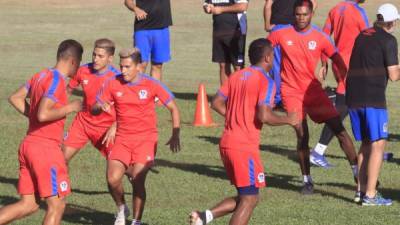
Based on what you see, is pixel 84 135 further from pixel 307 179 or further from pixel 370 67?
pixel 370 67

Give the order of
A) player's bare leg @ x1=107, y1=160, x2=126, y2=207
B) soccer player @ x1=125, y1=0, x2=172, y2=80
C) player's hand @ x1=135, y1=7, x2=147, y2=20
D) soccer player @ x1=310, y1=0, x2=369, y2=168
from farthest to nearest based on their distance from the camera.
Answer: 1. soccer player @ x1=125, y1=0, x2=172, y2=80
2. player's hand @ x1=135, y1=7, x2=147, y2=20
3. soccer player @ x1=310, y1=0, x2=369, y2=168
4. player's bare leg @ x1=107, y1=160, x2=126, y2=207

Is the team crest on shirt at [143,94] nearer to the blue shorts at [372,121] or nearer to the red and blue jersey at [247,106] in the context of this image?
the red and blue jersey at [247,106]

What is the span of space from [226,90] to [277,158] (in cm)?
496

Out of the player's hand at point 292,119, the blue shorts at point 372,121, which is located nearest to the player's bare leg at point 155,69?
the blue shorts at point 372,121

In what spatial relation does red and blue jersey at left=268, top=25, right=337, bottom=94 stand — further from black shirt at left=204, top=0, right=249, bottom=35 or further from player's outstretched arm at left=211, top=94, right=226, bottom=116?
black shirt at left=204, top=0, right=249, bottom=35

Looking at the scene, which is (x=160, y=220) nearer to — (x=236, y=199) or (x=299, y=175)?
(x=236, y=199)

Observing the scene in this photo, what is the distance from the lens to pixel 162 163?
48.7ft

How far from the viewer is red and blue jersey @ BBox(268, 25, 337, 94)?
42.9ft

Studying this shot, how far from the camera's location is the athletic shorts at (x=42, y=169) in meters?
10.1

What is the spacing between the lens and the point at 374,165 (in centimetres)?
1220

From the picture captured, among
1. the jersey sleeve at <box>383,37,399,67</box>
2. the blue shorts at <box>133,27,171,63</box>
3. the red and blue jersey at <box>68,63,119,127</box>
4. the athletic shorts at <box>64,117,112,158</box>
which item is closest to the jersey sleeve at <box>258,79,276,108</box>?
the jersey sleeve at <box>383,37,399,67</box>

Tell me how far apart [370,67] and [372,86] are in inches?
9.0

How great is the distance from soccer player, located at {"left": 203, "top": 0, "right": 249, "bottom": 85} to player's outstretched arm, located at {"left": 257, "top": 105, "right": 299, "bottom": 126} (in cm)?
923

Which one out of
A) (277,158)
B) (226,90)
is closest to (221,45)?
(277,158)
